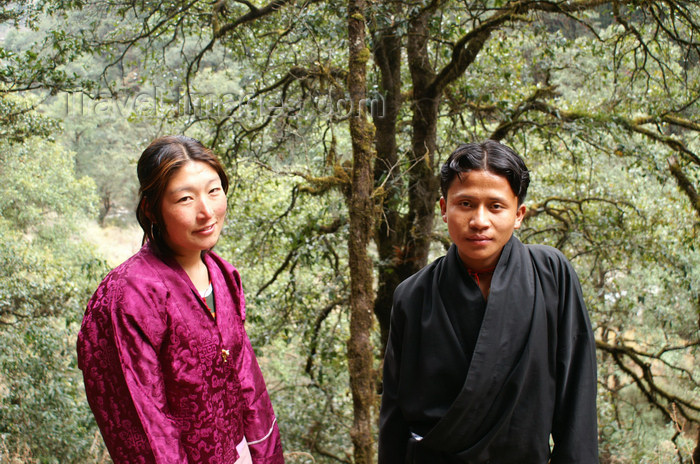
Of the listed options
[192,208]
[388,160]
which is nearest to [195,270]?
[192,208]

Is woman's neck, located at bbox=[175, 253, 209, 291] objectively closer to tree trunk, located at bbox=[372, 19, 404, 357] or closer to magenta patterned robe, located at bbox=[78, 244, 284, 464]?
magenta patterned robe, located at bbox=[78, 244, 284, 464]

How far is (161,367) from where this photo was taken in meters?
1.39

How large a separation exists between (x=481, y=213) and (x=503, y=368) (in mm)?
420

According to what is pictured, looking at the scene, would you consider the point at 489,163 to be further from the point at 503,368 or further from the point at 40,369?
the point at 40,369

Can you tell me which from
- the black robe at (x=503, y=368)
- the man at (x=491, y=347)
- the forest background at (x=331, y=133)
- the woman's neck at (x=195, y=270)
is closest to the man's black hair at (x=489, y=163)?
the man at (x=491, y=347)

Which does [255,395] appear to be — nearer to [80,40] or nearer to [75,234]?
[80,40]

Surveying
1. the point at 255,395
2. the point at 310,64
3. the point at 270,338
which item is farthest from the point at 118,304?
the point at 270,338

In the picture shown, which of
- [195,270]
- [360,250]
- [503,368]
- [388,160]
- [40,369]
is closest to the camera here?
[503,368]

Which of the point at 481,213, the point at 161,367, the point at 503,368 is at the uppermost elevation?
the point at 481,213

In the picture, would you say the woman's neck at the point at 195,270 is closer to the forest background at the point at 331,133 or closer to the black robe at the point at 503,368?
the black robe at the point at 503,368

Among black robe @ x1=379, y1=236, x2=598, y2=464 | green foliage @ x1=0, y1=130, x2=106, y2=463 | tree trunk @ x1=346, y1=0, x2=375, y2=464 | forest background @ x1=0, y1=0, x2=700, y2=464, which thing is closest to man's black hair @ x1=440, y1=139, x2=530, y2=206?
black robe @ x1=379, y1=236, x2=598, y2=464

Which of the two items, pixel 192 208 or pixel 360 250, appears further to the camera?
pixel 360 250

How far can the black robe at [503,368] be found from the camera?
1370 mm

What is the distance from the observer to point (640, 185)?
23.7 ft
